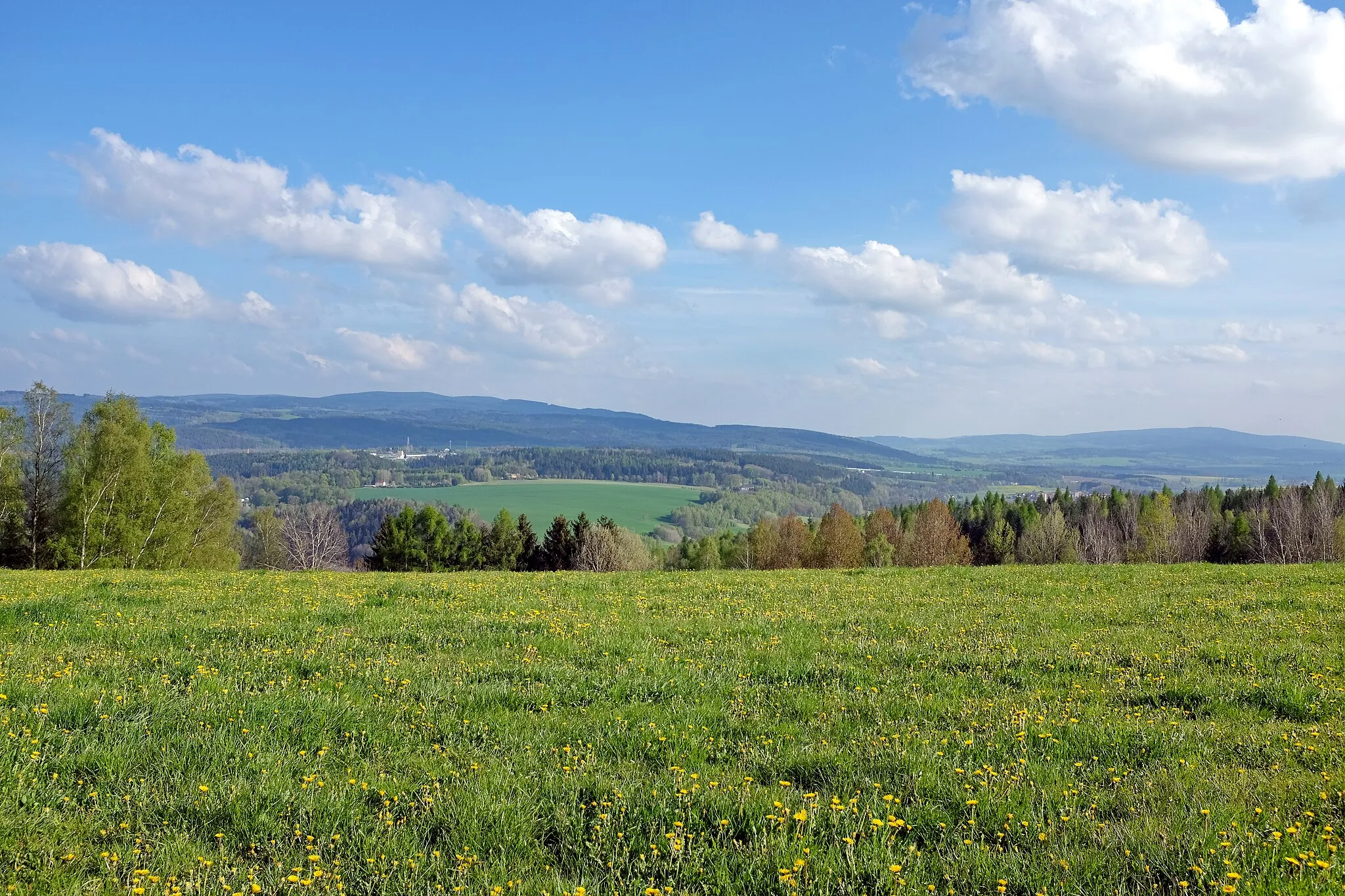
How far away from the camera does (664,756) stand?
24.5 feet

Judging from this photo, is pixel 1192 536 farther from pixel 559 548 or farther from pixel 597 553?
pixel 559 548

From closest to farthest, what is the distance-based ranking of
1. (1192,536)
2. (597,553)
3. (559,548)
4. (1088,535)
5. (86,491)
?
(86,491), (597,553), (559,548), (1192,536), (1088,535)

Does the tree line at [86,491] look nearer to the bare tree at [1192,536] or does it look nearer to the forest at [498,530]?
the forest at [498,530]

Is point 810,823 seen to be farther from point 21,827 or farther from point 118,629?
point 118,629

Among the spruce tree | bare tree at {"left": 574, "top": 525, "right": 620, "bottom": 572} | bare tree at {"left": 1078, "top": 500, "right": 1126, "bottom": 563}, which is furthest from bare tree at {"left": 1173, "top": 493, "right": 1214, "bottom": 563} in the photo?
the spruce tree

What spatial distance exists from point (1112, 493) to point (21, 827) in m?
115

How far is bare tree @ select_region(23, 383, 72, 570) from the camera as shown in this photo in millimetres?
46156

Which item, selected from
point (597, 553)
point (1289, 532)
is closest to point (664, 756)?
point (597, 553)

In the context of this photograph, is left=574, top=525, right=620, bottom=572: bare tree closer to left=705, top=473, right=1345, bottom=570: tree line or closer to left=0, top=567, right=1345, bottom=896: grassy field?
left=705, top=473, right=1345, bottom=570: tree line

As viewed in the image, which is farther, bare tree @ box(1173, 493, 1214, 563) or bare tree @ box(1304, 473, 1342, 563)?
bare tree @ box(1173, 493, 1214, 563)

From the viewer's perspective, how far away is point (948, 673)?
1075 centimetres

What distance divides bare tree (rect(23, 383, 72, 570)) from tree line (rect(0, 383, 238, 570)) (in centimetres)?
5

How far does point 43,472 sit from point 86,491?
13.2ft

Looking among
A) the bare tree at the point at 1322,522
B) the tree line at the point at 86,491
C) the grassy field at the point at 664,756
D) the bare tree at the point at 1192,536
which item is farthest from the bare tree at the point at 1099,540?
the tree line at the point at 86,491
